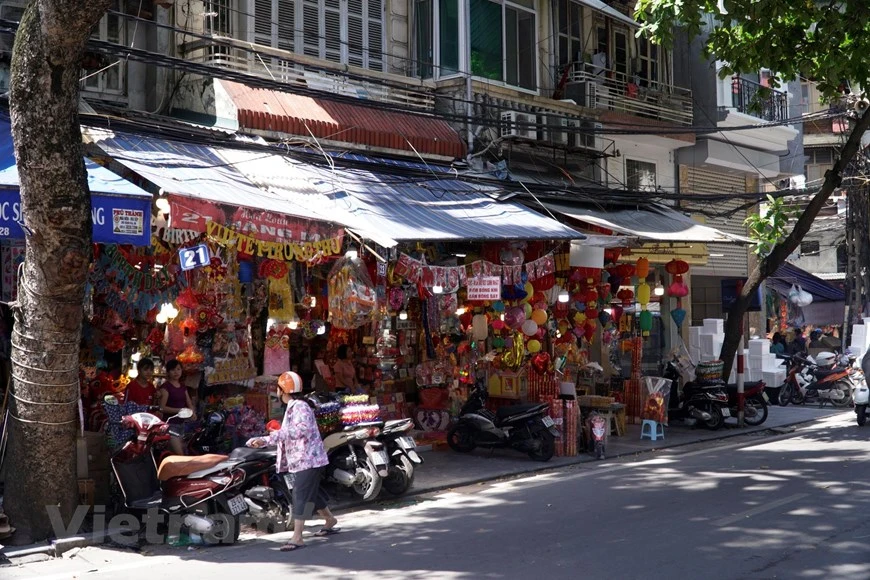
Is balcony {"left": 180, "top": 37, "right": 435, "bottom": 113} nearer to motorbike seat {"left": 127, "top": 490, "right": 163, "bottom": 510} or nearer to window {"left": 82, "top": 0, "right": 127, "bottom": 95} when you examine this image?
window {"left": 82, "top": 0, "right": 127, "bottom": 95}

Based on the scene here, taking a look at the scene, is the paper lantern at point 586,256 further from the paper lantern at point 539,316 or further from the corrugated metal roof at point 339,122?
the corrugated metal roof at point 339,122

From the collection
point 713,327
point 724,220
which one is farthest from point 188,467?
point 724,220

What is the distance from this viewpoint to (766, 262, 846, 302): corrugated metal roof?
27578 millimetres

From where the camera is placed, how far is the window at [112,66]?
12492 millimetres

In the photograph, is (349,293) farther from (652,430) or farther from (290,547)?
(652,430)

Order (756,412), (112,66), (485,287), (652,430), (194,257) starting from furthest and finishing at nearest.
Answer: (756,412), (652,430), (485,287), (112,66), (194,257)

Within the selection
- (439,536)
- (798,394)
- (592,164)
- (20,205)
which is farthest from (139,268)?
(798,394)

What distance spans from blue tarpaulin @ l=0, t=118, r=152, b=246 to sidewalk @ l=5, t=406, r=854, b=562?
2802 mm

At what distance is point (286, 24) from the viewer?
47.4ft

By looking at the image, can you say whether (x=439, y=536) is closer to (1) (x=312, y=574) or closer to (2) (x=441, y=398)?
(1) (x=312, y=574)

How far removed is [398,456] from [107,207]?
4.14m

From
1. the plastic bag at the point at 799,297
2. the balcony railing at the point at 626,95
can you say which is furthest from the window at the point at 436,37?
the plastic bag at the point at 799,297

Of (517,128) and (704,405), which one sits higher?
(517,128)

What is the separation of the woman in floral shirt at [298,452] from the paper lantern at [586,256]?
23.7ft
